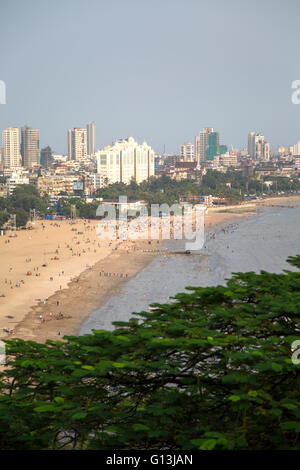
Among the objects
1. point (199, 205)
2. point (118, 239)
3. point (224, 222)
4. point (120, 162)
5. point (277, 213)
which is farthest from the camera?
point (120, 162)

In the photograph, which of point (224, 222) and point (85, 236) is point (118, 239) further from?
point (224, 222)

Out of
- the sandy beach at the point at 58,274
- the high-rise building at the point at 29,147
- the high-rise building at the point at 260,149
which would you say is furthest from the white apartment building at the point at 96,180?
the high-rise building at the point at 260,149

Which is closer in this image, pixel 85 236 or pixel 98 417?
pixel 98 417

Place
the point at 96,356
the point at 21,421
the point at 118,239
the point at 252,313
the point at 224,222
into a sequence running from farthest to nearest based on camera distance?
the point at 224,222 < the point at 118,239 < the point at 252,313 < the point at 96,356 < the point at 21,421

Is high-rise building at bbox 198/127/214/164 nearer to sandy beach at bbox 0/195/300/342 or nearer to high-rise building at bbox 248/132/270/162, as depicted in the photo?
high-rise building at bbox 248/132/270/162

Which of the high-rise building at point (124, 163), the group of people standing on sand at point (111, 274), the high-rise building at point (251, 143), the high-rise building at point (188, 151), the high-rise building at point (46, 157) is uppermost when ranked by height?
the high-rise building at point (251, 143)

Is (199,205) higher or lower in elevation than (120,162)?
lower

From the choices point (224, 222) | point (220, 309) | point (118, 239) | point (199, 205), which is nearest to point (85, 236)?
point (118, 239)

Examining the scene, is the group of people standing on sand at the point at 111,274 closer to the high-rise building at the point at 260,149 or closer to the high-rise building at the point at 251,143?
the high-rise building at the point at 260,149
